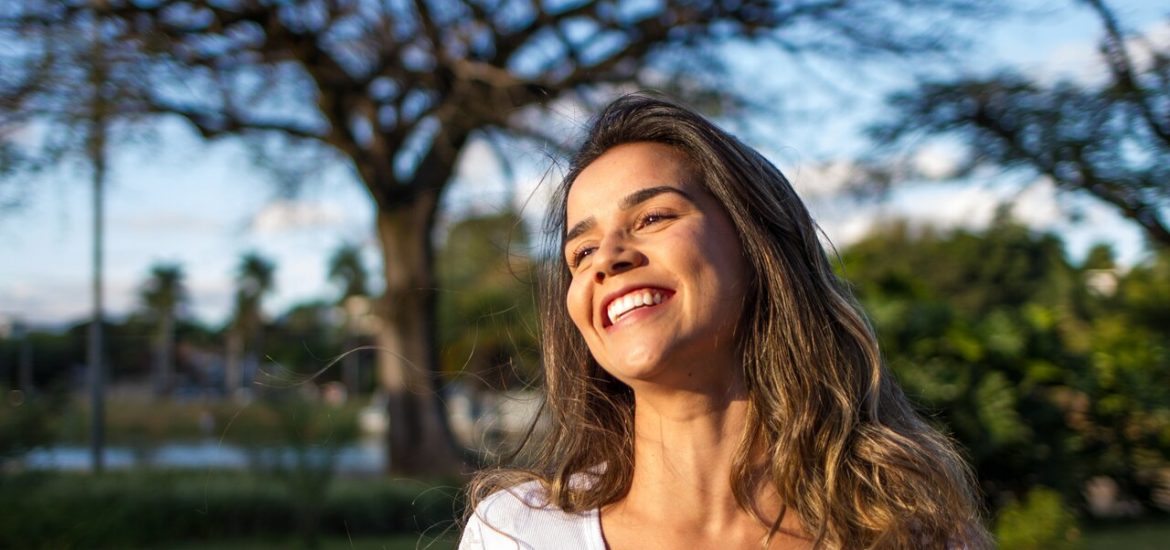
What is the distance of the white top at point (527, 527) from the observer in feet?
6.01

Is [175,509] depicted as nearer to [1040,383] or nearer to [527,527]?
[1040,383]

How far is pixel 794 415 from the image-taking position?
1.99m

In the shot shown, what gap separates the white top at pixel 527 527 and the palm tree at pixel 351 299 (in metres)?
0.60

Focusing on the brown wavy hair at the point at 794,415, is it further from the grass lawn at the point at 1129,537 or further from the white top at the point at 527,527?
the grass lawn at the point at 1129,537

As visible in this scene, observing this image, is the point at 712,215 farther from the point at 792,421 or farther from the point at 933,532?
the point at 933,532

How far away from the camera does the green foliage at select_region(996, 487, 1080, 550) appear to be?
656 centimetres

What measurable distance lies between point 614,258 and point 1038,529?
18.3ft

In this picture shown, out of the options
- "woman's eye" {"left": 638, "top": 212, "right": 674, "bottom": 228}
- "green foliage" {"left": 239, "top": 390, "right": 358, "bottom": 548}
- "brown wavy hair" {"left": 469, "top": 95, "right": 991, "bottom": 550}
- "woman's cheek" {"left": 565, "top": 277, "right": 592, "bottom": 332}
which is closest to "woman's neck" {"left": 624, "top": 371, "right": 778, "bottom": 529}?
"brown wavy hair" {"left": 469, "top": 95, "right": 991, "bottom": 550}

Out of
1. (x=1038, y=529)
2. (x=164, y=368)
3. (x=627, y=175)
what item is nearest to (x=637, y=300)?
(x=627, y=175)

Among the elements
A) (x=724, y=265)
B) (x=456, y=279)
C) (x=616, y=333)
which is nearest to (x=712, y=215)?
(x=724, y=265)

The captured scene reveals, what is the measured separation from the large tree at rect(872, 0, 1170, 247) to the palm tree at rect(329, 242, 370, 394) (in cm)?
218

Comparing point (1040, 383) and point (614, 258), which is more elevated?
point (614, 258)

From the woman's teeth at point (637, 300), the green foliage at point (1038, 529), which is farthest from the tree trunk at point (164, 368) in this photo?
the woman's teeth at point (637, 300)

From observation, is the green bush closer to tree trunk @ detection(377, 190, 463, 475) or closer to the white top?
tree trunk @ detection(377, 190, 463, 475)
